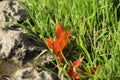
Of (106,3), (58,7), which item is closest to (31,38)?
(58,7)

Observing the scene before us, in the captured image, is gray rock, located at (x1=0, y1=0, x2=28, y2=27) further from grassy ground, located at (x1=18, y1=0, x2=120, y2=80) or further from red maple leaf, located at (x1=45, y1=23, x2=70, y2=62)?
red maple leaf, located at (x1=45, y1=23, x2=70, y2=62)

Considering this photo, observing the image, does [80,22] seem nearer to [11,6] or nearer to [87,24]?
[87,24]

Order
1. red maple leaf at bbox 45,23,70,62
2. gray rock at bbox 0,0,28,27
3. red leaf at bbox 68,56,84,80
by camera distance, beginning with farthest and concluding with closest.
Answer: gray rock at bbox 0,0,28,27, red maple leaf at bbox 45,23,70,62, red leaf at bbox 68,56,84,80

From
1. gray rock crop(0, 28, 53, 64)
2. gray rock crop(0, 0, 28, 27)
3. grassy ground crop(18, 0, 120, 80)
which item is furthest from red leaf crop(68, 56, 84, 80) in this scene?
gray rock crop(0, 0, 28, 27)

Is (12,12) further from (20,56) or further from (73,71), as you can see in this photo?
(73,71)

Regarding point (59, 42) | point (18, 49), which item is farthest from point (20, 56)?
point (59, 42)

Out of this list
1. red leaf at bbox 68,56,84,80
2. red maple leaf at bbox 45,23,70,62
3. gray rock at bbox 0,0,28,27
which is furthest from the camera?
gray rock at bbox 0,0,28,27

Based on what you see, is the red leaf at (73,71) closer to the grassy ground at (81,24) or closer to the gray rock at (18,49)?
the grassy ground at (81,24)

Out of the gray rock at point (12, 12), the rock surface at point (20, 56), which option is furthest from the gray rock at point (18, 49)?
the gray rock at point (12, 12)
